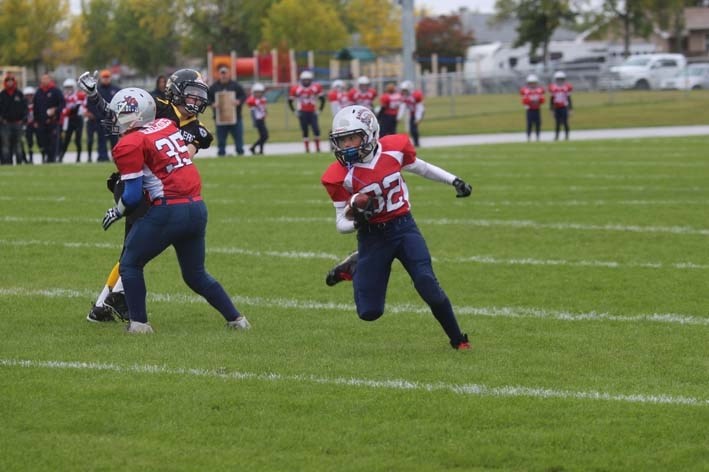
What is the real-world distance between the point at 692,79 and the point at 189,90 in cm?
4649

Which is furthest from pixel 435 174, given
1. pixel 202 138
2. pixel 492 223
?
pixel 492 223

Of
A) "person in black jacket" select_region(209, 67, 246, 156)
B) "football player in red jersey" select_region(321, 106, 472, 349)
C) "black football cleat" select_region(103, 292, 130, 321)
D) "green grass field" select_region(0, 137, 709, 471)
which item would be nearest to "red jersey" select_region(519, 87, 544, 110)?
"person in black jacket" select_region(209, 67, 246, 156)

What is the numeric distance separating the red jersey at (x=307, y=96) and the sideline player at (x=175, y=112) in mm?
19491

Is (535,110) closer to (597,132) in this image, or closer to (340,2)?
(597,132)

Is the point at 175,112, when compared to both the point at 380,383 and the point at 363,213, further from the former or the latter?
the point at 380,383

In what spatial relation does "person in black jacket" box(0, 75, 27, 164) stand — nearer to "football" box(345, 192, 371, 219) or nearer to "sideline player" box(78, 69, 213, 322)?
"sideline player" box(78, 69, 213, 322)

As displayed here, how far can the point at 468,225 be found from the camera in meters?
13.1

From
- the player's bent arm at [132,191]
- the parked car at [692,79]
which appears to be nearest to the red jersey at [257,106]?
the player's bent arm at [132,191]

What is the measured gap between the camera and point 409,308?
8789 millimetres

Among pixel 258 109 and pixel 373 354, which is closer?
pixel 373 354

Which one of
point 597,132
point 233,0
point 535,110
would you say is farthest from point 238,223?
point 233,0

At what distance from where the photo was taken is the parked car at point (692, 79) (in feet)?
170

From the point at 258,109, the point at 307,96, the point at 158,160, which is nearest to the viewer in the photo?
the point at 158,160

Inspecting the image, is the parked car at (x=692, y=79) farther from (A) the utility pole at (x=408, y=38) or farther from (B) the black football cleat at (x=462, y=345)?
(B) the black football cleat at (x=462, y=345)
